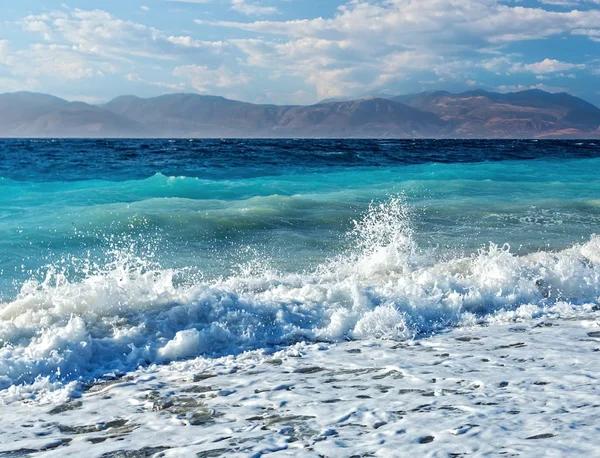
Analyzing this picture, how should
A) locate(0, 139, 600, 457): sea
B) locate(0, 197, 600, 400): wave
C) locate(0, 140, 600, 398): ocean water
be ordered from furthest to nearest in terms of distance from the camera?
locate(0, 140, 600, 398): ocean water
locate(0, 197, 600, 400): wave
locate(0, 139, 600, 457): sea

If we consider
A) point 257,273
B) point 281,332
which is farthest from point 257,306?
point 257,273

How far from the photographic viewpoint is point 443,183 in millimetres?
27547

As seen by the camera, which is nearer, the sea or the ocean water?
the sea

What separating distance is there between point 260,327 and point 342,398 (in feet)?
6.99

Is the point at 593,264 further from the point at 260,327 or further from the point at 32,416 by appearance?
the point at 32,416

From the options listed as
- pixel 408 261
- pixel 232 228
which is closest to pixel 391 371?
pixel 408 261

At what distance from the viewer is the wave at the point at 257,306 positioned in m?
6.05

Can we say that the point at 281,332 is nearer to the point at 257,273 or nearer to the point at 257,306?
the point at 257,306

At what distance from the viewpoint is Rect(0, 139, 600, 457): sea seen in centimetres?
427

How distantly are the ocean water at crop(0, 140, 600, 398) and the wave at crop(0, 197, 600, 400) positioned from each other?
0.02 metres

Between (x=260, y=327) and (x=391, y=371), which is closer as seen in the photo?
(x=391, y=371)

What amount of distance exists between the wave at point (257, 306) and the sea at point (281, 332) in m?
0.02

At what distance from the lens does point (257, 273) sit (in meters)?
9.44

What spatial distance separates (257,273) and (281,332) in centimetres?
269
